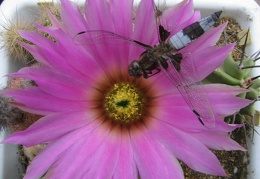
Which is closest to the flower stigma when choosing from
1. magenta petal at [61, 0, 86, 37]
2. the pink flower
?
the pink flower

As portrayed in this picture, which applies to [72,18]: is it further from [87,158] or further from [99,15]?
[87,158]

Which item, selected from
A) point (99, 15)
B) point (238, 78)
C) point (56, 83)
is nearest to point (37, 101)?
point (56, 83)

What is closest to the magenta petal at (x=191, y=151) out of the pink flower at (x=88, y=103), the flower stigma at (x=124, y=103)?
the pink flower at (x=88, y=103)

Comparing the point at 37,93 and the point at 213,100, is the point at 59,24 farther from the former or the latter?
the point at 213,100

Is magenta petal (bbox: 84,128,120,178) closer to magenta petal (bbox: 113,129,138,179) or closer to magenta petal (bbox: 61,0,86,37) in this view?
magenta petal (bbox: 113,129,138,179)

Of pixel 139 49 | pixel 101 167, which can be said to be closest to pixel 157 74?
pixel 139 49

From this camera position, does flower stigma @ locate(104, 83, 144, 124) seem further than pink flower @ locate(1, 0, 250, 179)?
Yes
